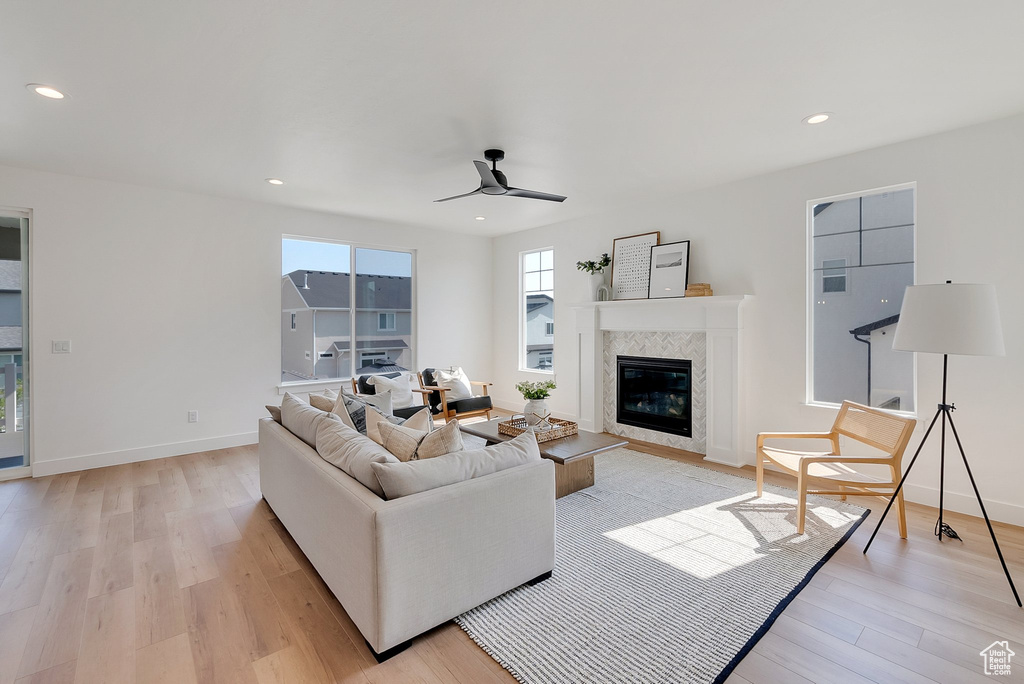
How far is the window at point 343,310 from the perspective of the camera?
17.9 feet

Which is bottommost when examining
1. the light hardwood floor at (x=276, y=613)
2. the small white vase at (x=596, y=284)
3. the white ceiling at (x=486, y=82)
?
the light hardwood floor at (x=276, y=613)

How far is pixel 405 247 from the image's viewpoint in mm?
6297

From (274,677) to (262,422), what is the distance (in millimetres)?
1982

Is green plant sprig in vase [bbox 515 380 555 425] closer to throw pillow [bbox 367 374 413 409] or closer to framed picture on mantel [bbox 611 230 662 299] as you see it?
throw pillow [bbox 367 374 413 409]

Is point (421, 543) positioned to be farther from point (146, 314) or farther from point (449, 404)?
point (146, 314)

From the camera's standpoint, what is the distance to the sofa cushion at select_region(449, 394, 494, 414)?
5.34 metres

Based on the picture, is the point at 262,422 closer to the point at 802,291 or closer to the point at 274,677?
the point at 274,677

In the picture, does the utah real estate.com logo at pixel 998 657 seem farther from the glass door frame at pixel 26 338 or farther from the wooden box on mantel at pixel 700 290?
the glass door frame at pixel 26 338

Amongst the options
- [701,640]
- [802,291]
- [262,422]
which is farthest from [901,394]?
[262,422]

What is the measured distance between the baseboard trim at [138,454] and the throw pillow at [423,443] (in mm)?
3588

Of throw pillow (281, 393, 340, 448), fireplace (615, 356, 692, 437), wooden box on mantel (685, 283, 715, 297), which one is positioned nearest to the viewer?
throw pillow (281, 393, 340, 448)

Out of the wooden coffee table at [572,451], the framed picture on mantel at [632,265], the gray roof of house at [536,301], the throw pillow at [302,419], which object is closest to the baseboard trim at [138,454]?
the throw pillow at [302,419]

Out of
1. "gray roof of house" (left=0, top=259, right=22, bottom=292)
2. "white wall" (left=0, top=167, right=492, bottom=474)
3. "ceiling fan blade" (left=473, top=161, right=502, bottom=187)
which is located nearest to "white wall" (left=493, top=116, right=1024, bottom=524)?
"ceiling fan blade" (left=473, top=161, right=502, bottom=187)

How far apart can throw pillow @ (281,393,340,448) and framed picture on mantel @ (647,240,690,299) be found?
11.5 feet
